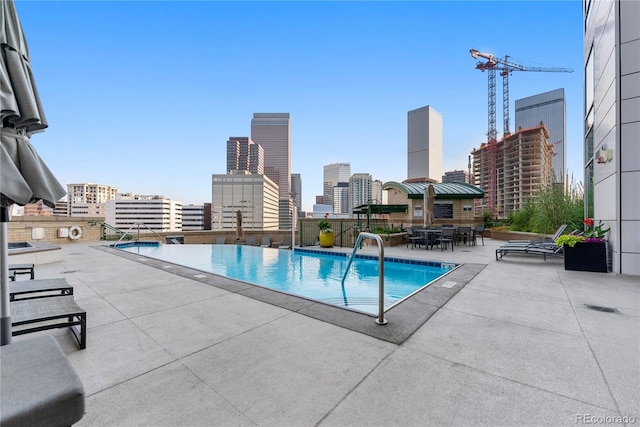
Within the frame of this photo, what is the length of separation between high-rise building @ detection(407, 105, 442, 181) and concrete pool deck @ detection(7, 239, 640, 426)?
122769mm

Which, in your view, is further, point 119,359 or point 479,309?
point 479,309

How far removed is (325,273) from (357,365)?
19.4ft

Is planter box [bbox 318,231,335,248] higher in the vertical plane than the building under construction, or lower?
lower

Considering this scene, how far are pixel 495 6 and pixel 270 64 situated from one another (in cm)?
1471

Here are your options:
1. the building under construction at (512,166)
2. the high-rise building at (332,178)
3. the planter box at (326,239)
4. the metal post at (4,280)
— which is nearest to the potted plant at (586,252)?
the planter box at (326,239)

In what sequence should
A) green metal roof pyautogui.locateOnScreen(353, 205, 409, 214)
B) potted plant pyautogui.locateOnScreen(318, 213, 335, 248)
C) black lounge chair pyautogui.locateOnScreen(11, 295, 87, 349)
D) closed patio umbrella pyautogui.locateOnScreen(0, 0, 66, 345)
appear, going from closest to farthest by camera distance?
1. closed patio umbrella pyautogui.locateOnScreen(0, 0, 66, 345)
2. black lounge chair pyautogui.locateOnScreen(11, 295, 87, 349)
3. potted plant pyautogui.locateOnScreen(318, 213, 335, 248)
4. green metal roof pyautogui.locateOnScreen(353, 205, 409, 214)

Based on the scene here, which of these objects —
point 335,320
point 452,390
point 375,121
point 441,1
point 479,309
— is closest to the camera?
point 452,390

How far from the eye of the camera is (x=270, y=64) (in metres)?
20.5

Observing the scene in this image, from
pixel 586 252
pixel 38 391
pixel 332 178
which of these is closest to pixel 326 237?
pixel 586 252

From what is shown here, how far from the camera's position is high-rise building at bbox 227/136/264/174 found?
15312cm

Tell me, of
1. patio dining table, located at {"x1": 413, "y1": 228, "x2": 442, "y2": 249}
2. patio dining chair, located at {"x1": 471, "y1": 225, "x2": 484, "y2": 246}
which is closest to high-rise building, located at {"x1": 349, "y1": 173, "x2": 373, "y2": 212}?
patio dining chair, located at {"x1": 471, "y1": 225, "x2": 484, "y2": 246}

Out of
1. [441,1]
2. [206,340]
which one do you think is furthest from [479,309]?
[441,1]

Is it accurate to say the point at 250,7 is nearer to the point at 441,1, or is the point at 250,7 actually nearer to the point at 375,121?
the point at 441,1

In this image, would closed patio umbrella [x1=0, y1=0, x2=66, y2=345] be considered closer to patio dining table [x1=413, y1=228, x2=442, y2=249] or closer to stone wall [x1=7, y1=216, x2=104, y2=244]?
patio dining table [x1=413, y1=228, x2=442, y2=249]
